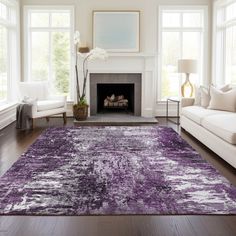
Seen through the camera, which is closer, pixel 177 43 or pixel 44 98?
pixel 44 98

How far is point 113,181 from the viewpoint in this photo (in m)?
3.61

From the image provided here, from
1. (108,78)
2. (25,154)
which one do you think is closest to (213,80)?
(108,78)

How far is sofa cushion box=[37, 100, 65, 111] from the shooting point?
7259 millimetres

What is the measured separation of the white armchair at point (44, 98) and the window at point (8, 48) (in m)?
0.43

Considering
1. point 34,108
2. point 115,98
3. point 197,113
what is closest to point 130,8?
point 115,98

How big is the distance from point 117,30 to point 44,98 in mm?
2248

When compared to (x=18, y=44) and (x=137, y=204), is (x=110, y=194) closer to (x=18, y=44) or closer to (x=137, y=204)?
(x=137, y=204)

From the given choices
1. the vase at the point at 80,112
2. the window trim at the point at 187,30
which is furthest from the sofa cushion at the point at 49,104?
the window trim at the point at 187,30

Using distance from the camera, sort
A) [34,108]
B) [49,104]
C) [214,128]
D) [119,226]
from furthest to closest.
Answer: [49,104]
[34,108]
[214,128]
[119,226]

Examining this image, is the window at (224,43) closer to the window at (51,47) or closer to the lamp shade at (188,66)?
the lamp shade at (188,66)

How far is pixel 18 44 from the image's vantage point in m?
8.45

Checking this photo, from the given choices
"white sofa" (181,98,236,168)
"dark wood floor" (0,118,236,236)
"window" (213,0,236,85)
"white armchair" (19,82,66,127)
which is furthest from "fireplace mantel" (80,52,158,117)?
"dark wood floor" (0,118,236,236)

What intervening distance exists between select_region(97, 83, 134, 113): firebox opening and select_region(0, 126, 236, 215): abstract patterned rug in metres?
3.65

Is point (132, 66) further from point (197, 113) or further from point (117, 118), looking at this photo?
point (197, 113)
